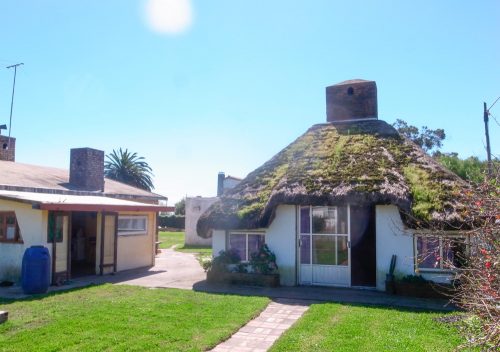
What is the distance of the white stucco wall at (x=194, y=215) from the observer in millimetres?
28766

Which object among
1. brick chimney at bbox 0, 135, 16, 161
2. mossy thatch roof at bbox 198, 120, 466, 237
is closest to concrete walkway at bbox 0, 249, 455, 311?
mossy thatch roof at bbox 198, 120, 466, 237

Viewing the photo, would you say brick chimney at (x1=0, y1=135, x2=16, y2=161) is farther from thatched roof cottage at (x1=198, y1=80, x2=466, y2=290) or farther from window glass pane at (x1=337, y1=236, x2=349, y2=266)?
window glass pane at (x1=337, y1=236, x2=349, y2=266)

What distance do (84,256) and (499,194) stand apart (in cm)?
1638

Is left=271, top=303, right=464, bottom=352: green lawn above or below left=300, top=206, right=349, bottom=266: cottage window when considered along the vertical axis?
below

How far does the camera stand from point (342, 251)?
41.9 ft

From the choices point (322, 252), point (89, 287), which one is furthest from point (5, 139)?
point (322, 252)

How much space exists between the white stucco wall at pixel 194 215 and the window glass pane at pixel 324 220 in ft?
52.3

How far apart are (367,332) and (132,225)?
37.0ft

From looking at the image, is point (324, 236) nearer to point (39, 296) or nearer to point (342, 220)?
point (342, 220)

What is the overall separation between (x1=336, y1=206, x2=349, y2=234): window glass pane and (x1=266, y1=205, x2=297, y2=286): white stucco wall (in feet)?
4.34

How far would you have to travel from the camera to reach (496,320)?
12.3ft

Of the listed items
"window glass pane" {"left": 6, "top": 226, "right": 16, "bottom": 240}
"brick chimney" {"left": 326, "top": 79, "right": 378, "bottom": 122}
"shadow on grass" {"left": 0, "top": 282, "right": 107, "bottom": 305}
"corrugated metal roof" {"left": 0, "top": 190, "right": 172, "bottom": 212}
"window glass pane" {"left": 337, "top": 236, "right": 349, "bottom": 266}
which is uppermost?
"brick chimney" {"left": 326, "top": 79, "right": 378, "bottom": 122}

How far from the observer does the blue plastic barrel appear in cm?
1095

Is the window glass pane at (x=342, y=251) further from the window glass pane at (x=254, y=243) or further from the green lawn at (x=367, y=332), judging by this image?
the green lawn at (x=367, y=332)
